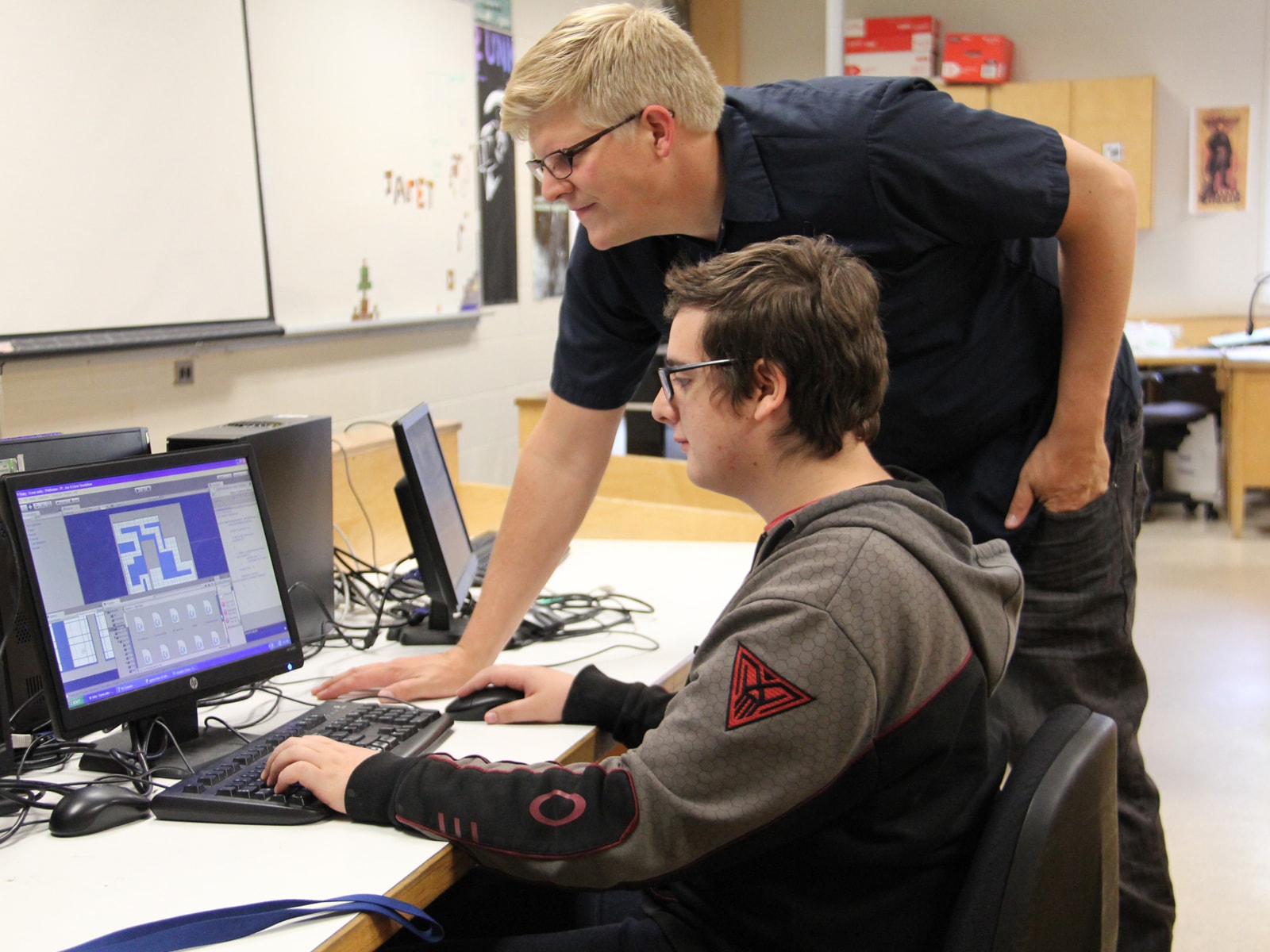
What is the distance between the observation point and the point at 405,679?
150 centimetres

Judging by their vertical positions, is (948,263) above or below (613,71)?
below

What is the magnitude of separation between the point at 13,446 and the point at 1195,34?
6.88 meters

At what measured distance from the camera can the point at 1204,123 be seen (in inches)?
253

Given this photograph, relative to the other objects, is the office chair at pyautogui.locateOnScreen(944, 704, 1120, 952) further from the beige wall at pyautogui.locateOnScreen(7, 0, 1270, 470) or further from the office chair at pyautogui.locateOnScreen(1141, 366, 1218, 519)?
the office chair at pyautogui.locateOnScreen(1141, 366, 1218, 519)

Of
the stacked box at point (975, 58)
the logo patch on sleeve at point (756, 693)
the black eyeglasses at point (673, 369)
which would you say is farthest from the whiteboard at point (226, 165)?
the stacked box at point (975, 58)

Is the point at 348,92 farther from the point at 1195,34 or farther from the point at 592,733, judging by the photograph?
the point at 1195,34

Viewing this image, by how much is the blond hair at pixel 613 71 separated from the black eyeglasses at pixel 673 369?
0.36 meters

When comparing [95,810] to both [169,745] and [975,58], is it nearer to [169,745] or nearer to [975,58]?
[169,745]

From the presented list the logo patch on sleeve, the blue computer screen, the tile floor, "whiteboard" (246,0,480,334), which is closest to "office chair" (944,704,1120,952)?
the logo patch on sleeve

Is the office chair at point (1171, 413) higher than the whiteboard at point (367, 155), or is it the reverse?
the whiteboard at point (367, 155)

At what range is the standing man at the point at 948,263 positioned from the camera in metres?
1.34

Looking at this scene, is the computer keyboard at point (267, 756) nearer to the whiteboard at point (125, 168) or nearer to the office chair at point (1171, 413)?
the whiteboard at point (125, 168)

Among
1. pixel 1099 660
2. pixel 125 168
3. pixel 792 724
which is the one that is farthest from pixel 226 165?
pixel 792 724

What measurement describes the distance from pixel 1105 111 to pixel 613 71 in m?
5.80
